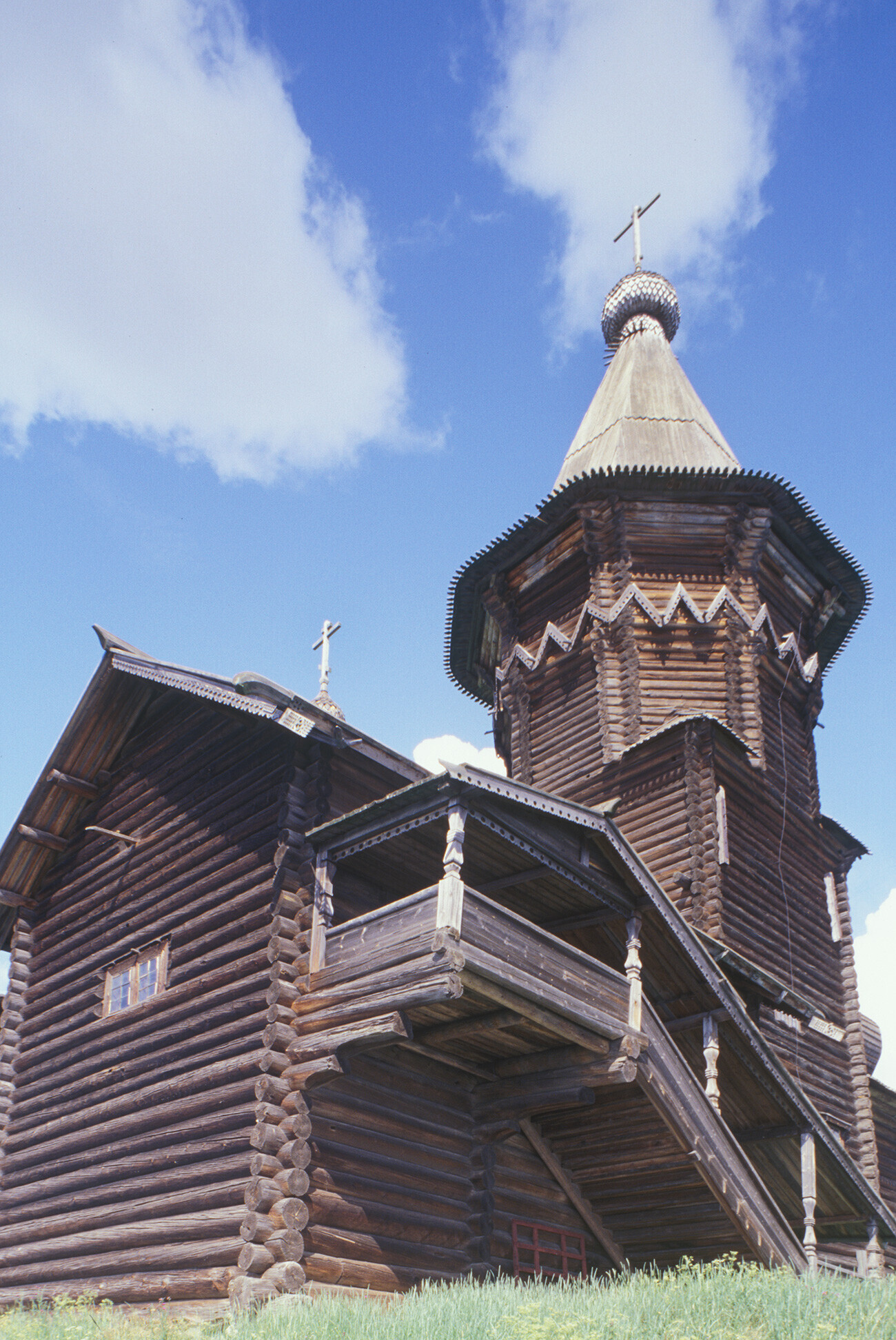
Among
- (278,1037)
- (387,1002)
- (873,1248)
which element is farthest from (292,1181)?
(873,1248)

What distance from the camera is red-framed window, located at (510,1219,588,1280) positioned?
1398 centimetres

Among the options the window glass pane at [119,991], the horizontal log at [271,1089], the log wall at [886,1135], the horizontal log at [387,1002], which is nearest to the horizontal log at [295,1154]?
the horizontal log at [271,1089]

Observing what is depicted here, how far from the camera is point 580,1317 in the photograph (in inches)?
357

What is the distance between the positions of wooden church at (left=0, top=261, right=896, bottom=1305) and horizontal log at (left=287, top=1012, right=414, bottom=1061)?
0.03 m

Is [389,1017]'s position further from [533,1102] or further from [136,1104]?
[136,1104]

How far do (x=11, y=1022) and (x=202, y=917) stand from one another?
209 inches

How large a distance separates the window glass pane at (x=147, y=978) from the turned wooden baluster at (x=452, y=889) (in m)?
5.46

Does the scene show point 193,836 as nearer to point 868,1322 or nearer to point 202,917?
point 202,917

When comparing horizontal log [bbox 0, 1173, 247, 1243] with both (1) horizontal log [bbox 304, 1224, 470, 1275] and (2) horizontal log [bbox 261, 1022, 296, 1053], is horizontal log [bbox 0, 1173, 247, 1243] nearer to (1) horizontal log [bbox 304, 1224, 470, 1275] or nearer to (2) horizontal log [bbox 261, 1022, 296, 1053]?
(1) horizontal log [bbox 304, 1224, 470, 1275]

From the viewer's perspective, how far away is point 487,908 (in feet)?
38.5

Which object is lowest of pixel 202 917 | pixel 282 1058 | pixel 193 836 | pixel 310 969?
pixel 282 1058

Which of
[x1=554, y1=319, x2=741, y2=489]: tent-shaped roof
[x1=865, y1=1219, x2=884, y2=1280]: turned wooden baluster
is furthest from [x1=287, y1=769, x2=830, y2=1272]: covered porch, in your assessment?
[x1=554, y1=319, x2=741, y2=489]: tent-shaped roof

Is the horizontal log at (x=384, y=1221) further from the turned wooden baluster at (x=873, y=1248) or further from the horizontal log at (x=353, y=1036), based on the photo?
the turned wooden baluster at (x=873, y=1248)

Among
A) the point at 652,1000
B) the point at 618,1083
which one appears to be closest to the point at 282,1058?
the point at 618,1083
